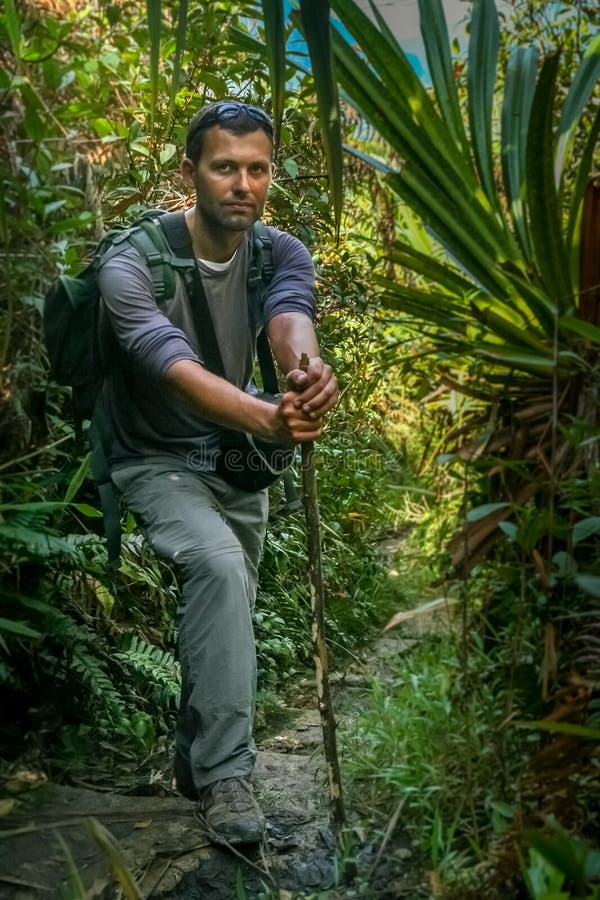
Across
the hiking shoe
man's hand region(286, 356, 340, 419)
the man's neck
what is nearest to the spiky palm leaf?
man's hand region(286, 356, 340, 419)

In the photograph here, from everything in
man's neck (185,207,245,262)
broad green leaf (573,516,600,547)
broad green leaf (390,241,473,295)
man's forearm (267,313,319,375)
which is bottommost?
broad green leaf (573,516,600,547)

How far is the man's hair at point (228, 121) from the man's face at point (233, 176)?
19 mm

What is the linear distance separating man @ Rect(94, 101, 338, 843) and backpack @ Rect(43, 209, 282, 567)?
5cm

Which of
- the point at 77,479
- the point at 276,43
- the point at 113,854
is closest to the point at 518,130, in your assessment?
the point at 276,43

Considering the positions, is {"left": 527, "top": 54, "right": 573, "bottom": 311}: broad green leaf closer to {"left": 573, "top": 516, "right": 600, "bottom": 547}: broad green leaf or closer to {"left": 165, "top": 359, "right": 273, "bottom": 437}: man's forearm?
{"left": 573, "top": 516, "right": 600, "bottom": 547}: broad green leaf

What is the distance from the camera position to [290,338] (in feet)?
10.8

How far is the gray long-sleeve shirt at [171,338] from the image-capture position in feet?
10.0

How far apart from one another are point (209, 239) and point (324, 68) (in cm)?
145

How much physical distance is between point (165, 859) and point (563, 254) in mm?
1858

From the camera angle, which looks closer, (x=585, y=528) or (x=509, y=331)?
(x=585, y=528)

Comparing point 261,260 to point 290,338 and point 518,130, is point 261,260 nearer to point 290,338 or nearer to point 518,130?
point 290,338

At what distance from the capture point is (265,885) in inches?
103

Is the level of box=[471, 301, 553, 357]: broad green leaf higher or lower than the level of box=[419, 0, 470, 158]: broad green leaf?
lower

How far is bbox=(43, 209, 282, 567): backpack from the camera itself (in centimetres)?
302
